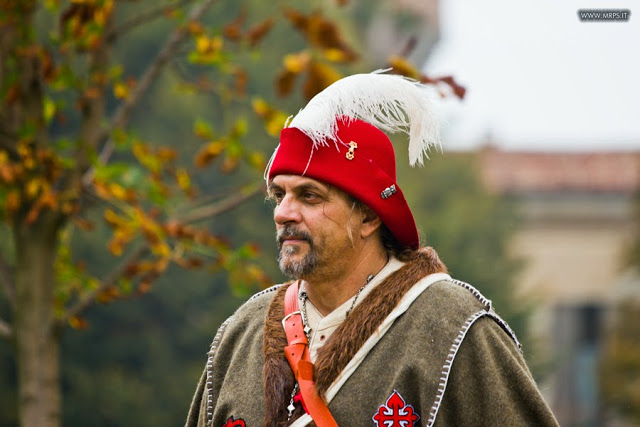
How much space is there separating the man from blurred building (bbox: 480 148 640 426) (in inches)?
724

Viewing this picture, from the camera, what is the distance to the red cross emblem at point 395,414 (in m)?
3.04

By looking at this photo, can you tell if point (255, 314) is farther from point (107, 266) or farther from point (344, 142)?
point (107, 266)

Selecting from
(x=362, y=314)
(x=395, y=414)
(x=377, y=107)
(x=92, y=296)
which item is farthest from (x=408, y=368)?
(x=92, y=296)

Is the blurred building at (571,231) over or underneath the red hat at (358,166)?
underneath

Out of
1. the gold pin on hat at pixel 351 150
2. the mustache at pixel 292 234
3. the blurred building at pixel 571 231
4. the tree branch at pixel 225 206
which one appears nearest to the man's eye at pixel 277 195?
the mustache at pixel 292 234

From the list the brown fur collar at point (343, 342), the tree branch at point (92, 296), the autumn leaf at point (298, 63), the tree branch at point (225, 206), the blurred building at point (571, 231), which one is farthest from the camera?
the blurred building at point (571, 231)

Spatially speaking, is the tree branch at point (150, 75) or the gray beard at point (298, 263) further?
the tree branch at point (150, 75)

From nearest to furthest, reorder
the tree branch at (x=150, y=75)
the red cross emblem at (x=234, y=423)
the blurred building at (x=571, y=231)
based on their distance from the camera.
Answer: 1. the red cross emblem at (x=234, y=423)
2. the tree branch at (x=150, y=75)
3. the blurred building at (x=571, y=231)

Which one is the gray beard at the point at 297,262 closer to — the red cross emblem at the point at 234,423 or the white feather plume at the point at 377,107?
the white feather plume at the point at 377,107

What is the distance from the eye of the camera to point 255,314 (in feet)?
11.7

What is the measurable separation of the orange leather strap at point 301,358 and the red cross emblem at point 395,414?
5.2 inches

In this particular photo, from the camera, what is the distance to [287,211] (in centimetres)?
324

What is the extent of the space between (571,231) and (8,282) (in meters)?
18.4

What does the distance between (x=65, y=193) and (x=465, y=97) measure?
1827mm
